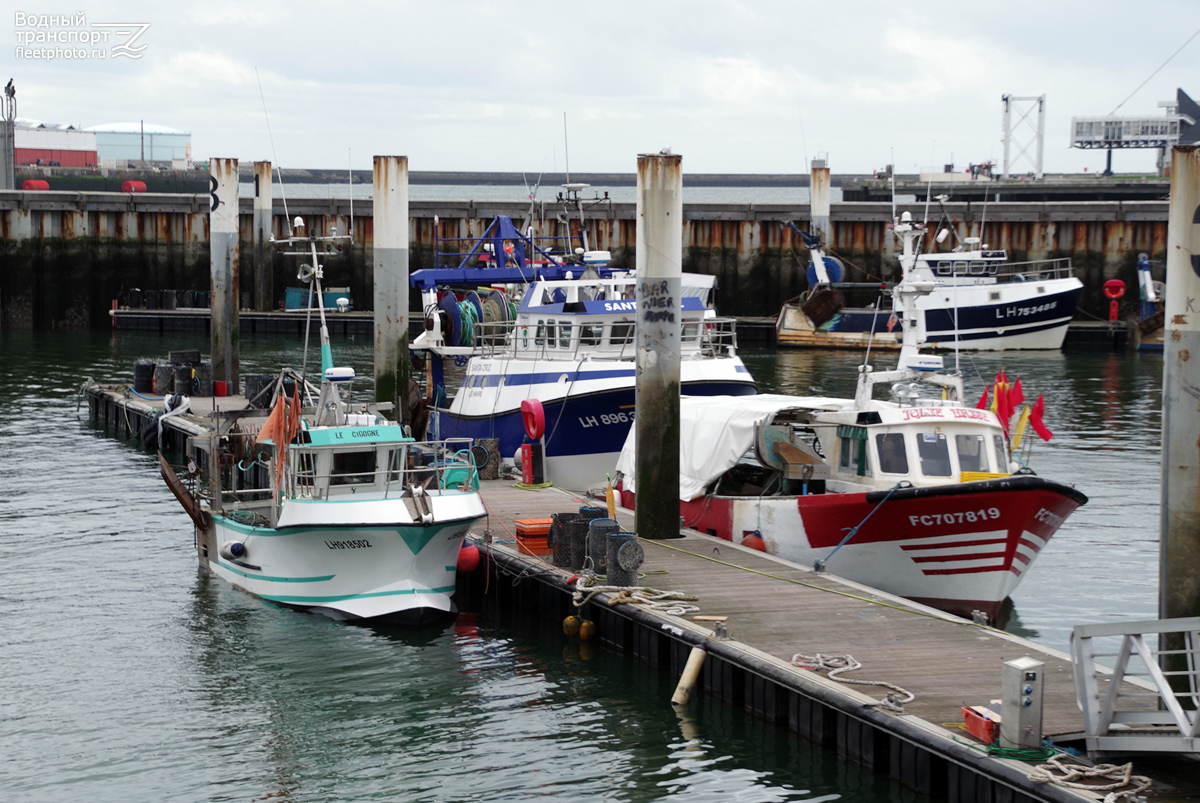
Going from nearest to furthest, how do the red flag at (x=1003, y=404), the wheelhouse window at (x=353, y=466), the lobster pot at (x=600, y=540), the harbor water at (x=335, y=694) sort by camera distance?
1. the harbor water at (x=335, y=694)
2. the lobster pot at (x=600, y=540)
3. the wheelhouse window at (x=353, y=466)
4. the red flag at (x=1003, y=404)

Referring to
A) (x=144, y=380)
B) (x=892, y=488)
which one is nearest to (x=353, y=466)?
(x=892, y=488)

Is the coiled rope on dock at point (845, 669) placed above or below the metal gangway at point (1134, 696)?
below

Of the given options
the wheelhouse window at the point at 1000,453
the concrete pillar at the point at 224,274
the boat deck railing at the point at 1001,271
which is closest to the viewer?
the wheelhouse window at the point at 1000,453

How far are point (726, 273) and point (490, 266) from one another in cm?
2758

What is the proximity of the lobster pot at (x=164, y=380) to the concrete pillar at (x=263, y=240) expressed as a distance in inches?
610

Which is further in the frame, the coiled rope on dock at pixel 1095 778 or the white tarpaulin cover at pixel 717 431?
the white tarpaulin cover at pixel 717 431

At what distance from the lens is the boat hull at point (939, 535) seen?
15.5 meters

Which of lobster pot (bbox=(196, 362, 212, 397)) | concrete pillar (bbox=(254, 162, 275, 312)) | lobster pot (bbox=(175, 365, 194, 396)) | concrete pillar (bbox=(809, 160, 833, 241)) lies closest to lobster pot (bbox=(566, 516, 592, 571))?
lobster pot (bbox=(175, 365, 194, 396))

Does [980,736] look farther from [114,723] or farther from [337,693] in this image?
[114,723]

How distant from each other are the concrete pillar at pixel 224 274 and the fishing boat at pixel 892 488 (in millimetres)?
18610

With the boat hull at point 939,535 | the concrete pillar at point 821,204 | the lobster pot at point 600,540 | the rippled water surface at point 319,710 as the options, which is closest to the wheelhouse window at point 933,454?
the boat hull at point 939,535

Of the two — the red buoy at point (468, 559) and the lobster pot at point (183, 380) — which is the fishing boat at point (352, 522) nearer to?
the red buoy at point (468, 559)

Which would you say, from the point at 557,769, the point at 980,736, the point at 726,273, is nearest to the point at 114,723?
the point at 557,769

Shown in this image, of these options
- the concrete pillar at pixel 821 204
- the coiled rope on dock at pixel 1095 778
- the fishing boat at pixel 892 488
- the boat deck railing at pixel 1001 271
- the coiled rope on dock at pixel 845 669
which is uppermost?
the concrete pillar at pixel 821 204
